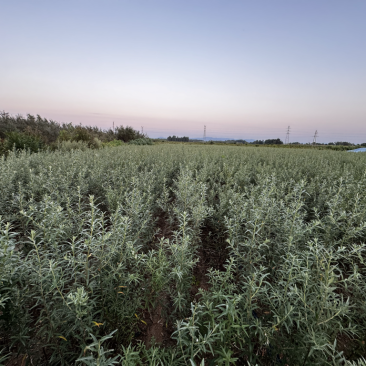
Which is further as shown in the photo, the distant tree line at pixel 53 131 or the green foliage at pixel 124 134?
the green foliage at pixel 124 134

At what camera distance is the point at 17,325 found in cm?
139

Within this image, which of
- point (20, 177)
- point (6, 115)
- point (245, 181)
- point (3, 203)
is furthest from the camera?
point (6, 115)

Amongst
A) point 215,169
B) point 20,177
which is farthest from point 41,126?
point 215,169

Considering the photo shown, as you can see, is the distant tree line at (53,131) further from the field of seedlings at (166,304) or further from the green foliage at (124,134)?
the field of seedlings at (166,304)

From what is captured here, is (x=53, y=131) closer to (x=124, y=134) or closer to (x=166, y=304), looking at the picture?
(x=124, y=134)

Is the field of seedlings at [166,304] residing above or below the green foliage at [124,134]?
below

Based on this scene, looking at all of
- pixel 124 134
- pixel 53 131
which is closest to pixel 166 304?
pixel 53 131

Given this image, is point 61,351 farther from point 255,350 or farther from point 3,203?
point 3,203

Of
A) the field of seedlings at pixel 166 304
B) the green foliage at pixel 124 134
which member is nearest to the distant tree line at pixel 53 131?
the green foliage at pixel 124 134

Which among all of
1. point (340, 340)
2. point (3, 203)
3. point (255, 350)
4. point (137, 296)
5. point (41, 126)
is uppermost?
point (41, 126)

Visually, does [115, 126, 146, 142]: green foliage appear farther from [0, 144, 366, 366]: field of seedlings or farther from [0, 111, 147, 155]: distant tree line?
[0, 144, 366, 366]: field of seedlings

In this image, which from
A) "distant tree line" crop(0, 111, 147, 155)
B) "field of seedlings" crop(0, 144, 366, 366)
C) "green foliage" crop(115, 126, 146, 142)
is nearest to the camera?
"field of seedlings" crop(0, 144, 366, 366)

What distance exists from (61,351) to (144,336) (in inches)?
30.2

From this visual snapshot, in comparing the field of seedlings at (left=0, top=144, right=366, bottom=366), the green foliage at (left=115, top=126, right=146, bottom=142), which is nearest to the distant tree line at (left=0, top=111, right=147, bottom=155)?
the green foliage at (left=115, top=126, right=146, bottom=142)
